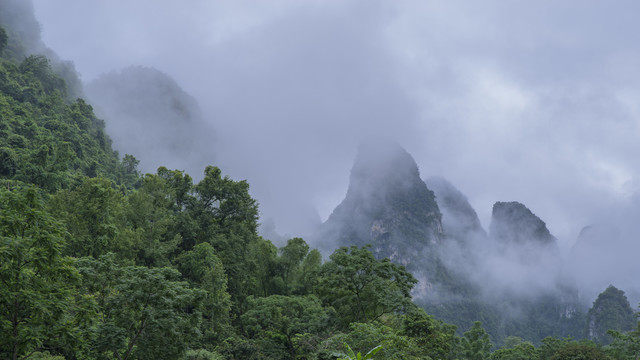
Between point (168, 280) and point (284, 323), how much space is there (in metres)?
11.2

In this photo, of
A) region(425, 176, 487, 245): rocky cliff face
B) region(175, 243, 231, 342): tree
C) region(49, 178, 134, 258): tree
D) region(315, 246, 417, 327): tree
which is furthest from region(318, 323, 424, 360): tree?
region(425, 176, 487, 245): rocky cliff face

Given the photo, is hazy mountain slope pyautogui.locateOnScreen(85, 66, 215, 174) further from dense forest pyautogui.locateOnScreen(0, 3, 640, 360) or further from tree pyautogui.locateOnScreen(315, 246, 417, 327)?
tree pyautogui.locateOnScreen(315, 246, 417, 327)

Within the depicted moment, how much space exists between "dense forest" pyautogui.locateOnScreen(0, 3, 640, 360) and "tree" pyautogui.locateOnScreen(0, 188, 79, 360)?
3 cm

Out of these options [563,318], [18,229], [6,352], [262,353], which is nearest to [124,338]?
[6,352]

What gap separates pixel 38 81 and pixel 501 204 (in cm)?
16165

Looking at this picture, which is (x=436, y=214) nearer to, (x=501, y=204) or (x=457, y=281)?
(x=457, y=281)

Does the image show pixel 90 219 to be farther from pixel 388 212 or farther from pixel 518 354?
pixel 388 212

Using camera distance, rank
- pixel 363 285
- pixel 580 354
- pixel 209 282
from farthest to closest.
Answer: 1. pixel 209 282
2. pixel 363 285
3. pixel 580 354

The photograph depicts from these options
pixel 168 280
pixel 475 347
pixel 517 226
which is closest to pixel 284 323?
pixel 168 280

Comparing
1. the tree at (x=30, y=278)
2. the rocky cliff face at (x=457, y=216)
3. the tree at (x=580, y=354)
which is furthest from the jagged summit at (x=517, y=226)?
the tree at (x=30, y=278)

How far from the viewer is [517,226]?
6412 inches

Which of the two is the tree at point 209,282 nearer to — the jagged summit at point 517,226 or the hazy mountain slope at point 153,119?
the hazy mountain slope at point 153,119

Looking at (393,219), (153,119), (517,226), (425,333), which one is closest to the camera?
(425,333)

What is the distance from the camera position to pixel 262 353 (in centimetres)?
2188
